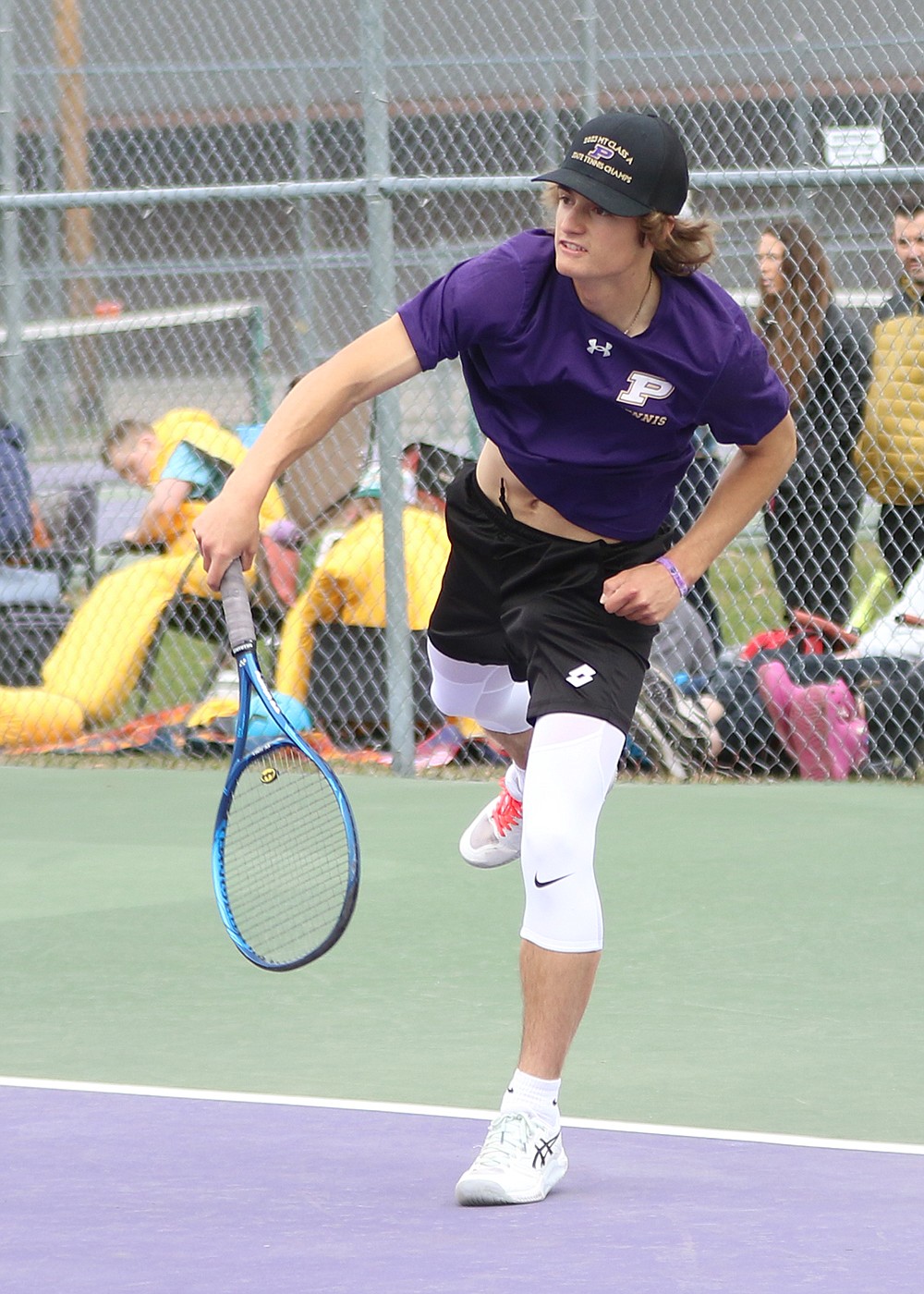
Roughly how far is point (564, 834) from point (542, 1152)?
0.51 m

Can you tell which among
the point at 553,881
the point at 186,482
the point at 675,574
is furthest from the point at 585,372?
the point at 186,482

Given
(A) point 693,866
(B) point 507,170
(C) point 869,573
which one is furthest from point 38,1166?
(B) point 507,170

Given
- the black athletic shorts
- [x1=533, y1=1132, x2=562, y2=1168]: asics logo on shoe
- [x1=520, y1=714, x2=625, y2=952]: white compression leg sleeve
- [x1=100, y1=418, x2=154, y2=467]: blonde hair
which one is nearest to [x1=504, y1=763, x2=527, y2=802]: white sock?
the black athletic shorts

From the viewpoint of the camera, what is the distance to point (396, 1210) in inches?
133

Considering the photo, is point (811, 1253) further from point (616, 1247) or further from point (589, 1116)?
point (589, 1116)

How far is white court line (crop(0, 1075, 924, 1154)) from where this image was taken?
3.72m

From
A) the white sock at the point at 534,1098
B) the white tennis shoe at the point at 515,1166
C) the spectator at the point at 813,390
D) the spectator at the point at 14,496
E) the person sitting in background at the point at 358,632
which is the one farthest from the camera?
the spectator at the point at 14,496

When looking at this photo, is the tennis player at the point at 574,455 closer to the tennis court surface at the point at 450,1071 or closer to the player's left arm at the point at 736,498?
the player's left arm at the point at 736,498

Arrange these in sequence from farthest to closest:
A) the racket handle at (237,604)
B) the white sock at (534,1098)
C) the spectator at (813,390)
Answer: the spectator at (813,390) < the racket handle at (237,604) < the white sock at (534,1098)

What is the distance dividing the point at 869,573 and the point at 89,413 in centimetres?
459

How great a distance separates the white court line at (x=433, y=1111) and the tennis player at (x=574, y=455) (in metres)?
0.35

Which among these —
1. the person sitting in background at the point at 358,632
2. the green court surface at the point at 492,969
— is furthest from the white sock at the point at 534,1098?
the person sitting in background at the point at 358,632

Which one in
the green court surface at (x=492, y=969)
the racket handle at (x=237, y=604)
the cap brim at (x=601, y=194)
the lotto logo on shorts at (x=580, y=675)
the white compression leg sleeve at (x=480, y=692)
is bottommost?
the green court surface at (x=492, y=969)

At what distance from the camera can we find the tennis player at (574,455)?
3584 mm
